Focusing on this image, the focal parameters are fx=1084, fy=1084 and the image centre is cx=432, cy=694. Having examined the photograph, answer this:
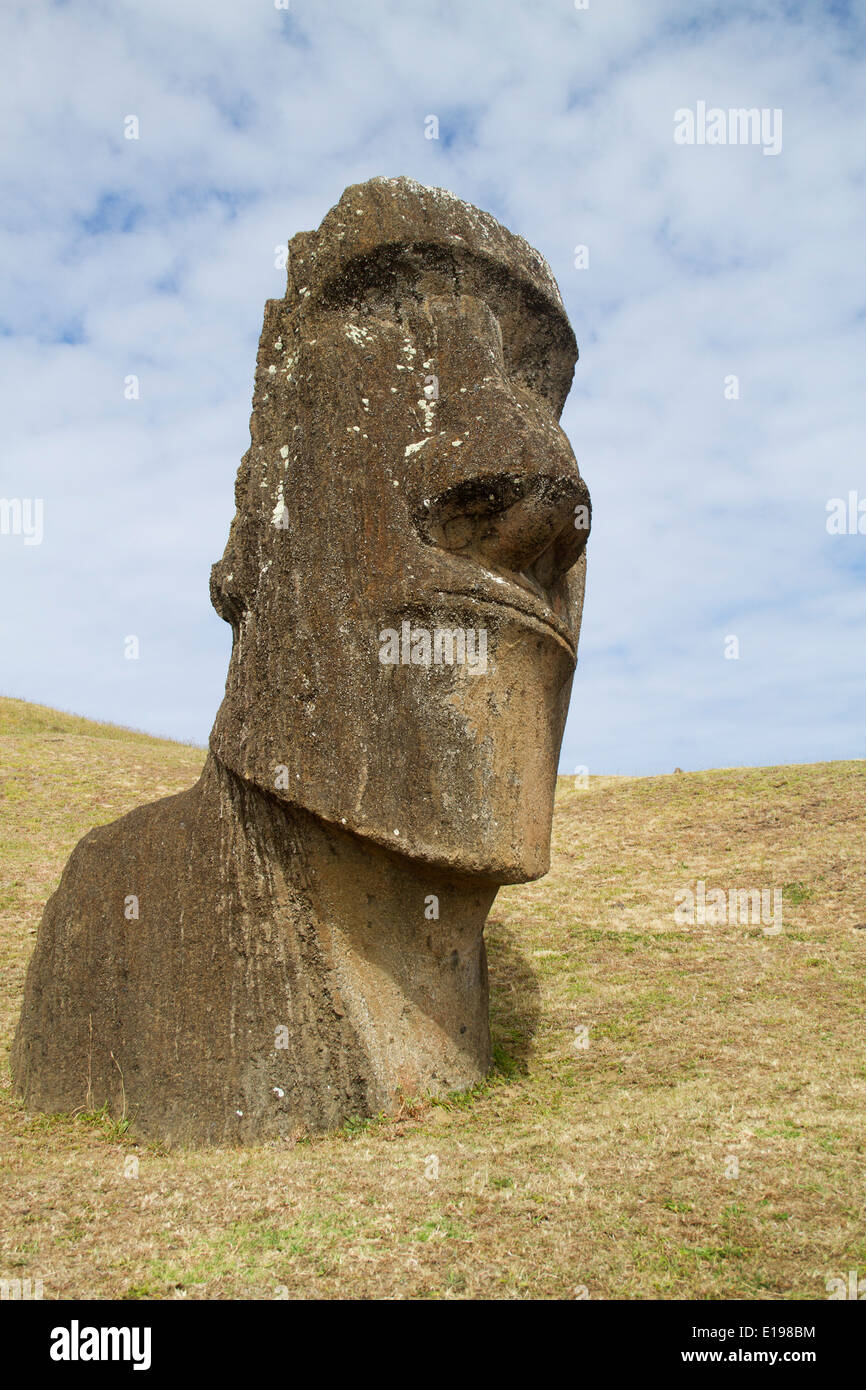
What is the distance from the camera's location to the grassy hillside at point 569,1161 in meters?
3.73

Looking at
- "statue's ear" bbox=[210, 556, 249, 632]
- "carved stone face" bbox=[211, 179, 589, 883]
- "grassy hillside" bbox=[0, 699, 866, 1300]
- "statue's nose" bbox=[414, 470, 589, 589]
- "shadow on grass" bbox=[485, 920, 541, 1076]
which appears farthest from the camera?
"shadow on grass" bbox=[485, 920, 541, 1076]

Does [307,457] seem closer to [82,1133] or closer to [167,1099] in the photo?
[167,1099]

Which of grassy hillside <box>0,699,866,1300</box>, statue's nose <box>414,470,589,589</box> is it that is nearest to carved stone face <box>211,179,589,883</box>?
statue's nose <box>414,470,589,589</box>

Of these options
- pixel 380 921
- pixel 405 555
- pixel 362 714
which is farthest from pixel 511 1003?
pixel 405 555

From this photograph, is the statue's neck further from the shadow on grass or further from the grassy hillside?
the shadow on grass

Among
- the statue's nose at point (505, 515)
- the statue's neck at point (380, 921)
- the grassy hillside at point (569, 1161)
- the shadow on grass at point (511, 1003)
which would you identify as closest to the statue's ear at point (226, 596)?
the statue's neck at point (380, 921)

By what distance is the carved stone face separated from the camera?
5227 mm

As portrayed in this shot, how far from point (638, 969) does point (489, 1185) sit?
4.31m

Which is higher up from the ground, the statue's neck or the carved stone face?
the carved stone face

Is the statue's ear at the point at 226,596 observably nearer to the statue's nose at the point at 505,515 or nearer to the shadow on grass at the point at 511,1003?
the statue's nose at the point at 505,515

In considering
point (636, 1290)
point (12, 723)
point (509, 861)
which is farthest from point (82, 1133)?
point (12, 723)

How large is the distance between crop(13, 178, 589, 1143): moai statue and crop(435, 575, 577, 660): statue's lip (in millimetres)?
16

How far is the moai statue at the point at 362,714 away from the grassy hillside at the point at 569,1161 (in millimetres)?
411

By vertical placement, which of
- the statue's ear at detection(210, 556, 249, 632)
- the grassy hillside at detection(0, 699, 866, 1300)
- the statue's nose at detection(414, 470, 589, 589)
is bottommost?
the grassy hillside at detection(0, 699, 866, 1300)
